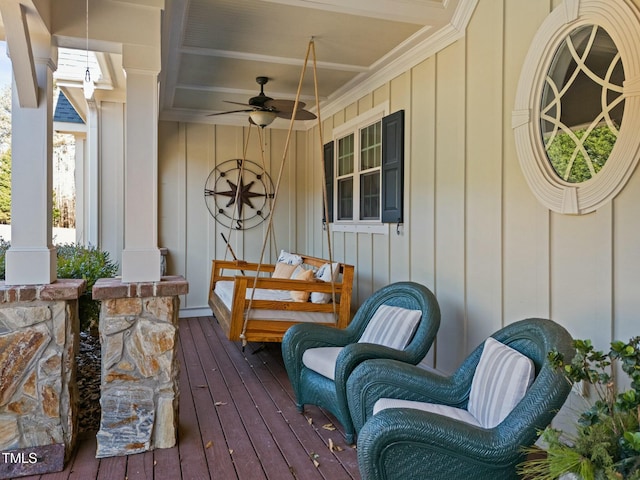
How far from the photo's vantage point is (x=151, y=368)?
2.56 m

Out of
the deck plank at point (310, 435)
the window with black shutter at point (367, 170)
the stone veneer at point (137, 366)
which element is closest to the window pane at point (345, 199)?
the window with black shutter at point (367, 170)

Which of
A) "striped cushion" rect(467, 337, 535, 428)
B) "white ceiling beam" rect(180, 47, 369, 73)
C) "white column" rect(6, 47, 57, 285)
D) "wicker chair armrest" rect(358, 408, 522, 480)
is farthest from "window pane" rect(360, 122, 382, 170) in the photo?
"wicker chair armrest" rect(358, 408, 522, 480)

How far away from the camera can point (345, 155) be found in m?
5.42

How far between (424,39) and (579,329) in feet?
8.26

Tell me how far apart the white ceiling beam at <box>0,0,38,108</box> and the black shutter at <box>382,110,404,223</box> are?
111 inches

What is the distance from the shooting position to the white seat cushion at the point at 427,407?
7.02ft

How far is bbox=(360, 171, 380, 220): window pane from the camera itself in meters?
4.63

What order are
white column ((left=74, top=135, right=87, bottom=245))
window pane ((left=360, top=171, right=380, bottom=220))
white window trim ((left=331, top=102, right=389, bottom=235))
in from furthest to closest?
1. white column ((left=74, top=135, right=87, bottom=245))
2. window pane ((left=360, top=171, right=380, bottom=220))
3. white window trim ((left=331, top=102, right=389, bottom=235))

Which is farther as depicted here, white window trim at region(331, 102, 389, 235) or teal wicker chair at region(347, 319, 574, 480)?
white window trim at region(331, 102, 389, 235)

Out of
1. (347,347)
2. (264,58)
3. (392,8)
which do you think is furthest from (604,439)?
(264,58)

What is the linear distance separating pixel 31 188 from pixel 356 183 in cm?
325

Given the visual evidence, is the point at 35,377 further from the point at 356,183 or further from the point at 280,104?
the point at 356,183

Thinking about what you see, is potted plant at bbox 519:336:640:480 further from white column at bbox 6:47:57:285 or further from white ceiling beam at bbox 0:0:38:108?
white ceiling beam at bbox 0:0:38:108

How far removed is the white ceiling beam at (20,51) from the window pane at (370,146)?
3.05 meters
